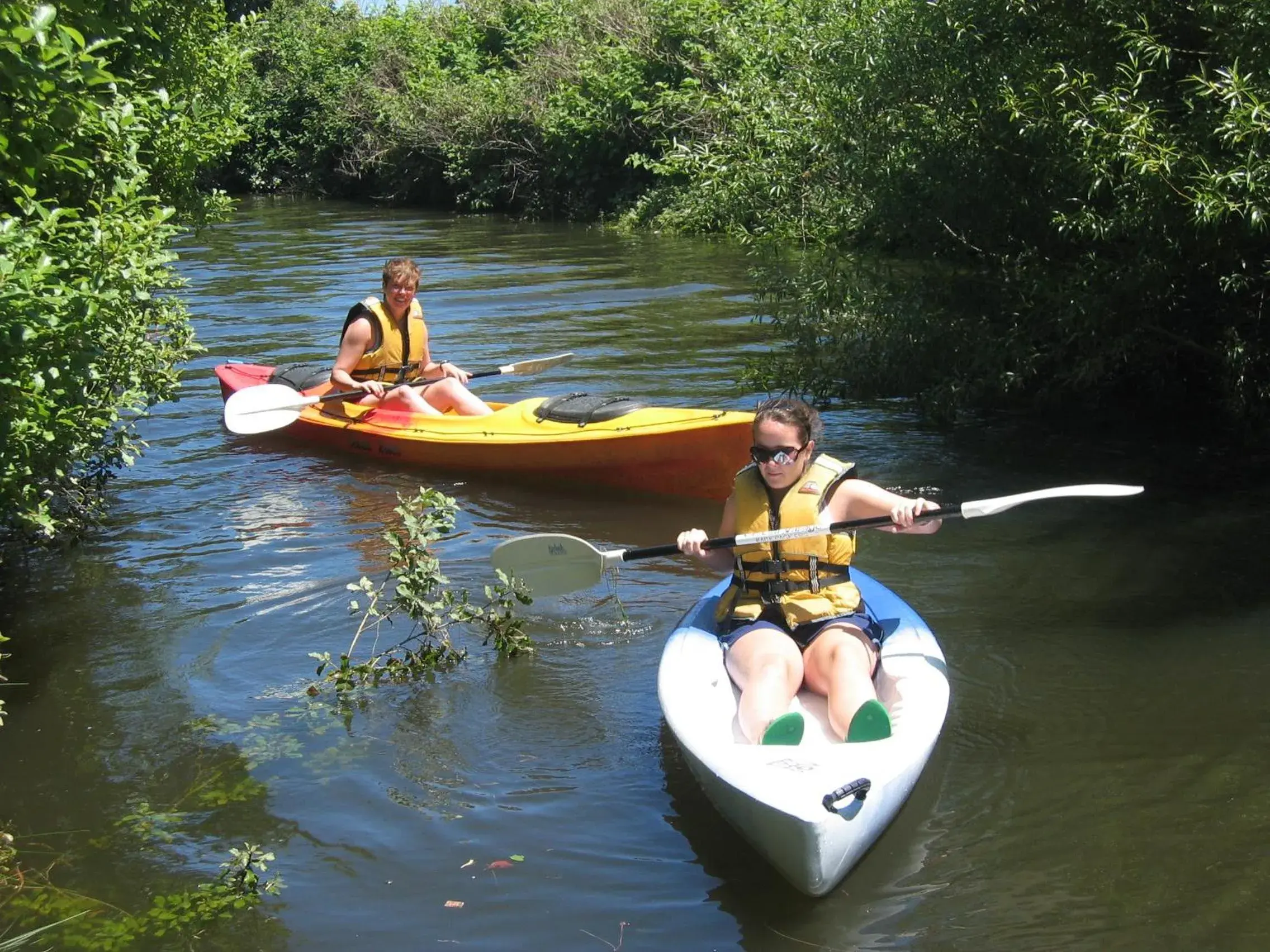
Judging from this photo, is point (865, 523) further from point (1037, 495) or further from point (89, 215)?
point (89, 215)

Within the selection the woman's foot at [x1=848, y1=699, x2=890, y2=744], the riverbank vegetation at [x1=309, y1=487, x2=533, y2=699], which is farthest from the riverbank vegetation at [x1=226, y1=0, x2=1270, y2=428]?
the riverbank vegetation at [x1=309, y1=487, x2=533, y2=699]

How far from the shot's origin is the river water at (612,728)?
3.77m

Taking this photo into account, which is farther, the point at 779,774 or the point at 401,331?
the point at 401,331

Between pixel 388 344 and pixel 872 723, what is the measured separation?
5.36m

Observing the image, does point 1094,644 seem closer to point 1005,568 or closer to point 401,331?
point 1005,568

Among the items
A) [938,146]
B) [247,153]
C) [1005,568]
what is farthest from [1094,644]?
[247,153]

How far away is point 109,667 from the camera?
548 cm

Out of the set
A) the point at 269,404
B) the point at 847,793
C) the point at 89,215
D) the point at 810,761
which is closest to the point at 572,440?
the point at 269,404

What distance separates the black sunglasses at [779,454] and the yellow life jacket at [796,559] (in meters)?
0.15

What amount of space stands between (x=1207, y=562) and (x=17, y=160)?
16.8 ft

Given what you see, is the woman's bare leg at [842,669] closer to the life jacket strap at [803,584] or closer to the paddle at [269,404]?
the life jacket strap at [803,584]

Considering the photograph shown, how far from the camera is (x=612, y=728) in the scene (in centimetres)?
489

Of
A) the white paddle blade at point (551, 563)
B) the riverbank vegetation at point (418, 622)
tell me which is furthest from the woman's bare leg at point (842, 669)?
the riverbank vegetation at point (418, 622)

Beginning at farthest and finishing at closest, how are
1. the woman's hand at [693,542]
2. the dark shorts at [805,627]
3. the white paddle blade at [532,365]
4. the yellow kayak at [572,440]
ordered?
the white paddle blade at [532,365] < the yellow kayak at [572,440] < the woman's hand at [693,542] < the dark shorts at [805,627]
